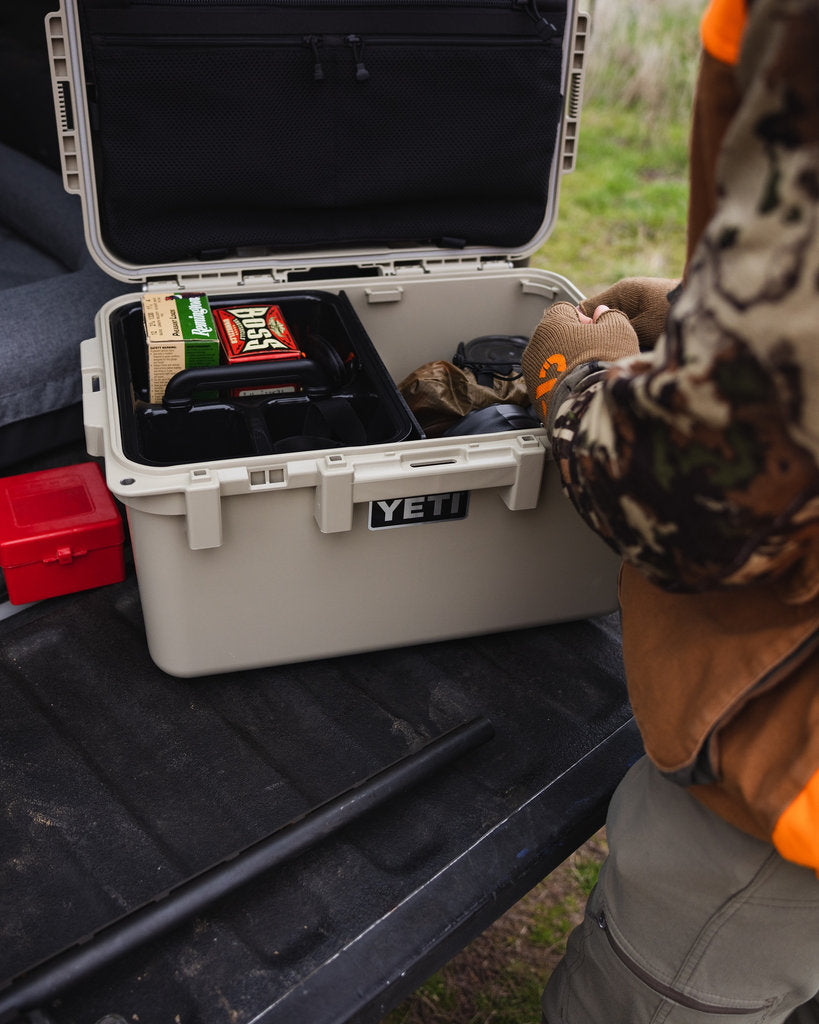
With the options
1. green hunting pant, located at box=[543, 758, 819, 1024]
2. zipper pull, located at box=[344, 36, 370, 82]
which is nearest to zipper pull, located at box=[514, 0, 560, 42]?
zipper pull, located at box=[344, 36, 370, 82]

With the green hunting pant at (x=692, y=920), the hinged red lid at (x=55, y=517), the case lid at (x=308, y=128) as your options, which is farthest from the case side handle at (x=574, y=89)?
the green hunting pant at (x=692, y=920)

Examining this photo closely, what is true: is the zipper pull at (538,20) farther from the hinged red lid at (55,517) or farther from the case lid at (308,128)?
the hinged red lid at (55,517)

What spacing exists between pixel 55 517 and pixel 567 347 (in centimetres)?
80

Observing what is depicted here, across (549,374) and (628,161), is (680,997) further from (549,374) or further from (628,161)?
(628,161)

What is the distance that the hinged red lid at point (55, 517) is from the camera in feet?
4.39

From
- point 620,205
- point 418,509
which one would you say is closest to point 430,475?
point 418,509

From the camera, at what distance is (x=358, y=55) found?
1.39 meters

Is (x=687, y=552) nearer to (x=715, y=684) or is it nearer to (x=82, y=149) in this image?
(x=715, y=684)

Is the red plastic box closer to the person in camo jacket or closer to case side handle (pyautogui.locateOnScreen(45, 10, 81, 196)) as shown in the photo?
case side handle (pyautogui.locateOnScreen(45, 10, 81, 196))

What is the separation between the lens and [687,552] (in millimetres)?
653

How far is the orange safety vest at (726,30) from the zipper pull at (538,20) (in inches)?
Answer: 37.0

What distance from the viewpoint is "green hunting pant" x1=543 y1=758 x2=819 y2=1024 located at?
32.7 inches

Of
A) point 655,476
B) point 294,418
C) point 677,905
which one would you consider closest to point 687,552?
point 655,476

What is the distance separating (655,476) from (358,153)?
3.41ft
